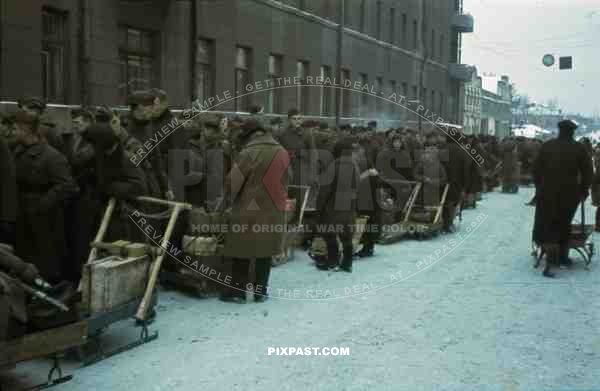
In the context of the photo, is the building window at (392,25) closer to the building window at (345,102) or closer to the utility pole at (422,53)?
the utility pole at (422,53)

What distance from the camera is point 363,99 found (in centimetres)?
3036

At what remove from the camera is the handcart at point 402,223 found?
1330cm

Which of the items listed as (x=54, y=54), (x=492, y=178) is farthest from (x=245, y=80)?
(x=492, y=178)

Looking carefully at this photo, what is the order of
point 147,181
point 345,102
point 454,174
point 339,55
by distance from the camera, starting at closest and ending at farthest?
point 147,181 → point 454,174 → point 339,55 → point 345,102

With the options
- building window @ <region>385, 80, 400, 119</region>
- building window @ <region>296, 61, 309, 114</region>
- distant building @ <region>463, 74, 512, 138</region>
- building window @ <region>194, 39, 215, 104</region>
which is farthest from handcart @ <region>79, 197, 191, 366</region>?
distant building @ <region>463, 74, 512, 138</region>

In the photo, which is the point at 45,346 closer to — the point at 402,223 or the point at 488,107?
the point at 402,223

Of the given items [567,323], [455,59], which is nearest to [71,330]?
[567,323]

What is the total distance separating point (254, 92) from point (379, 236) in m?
9.81

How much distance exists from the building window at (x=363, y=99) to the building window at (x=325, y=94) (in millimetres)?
2410

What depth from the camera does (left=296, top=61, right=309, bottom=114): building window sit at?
24680 mm

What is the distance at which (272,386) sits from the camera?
A: 5.82 meters

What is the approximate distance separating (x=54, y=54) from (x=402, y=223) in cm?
694

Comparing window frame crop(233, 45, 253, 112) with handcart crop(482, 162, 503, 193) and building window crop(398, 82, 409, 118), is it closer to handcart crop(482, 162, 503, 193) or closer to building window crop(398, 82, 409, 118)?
handcart crop(482, 162, 503, 193)

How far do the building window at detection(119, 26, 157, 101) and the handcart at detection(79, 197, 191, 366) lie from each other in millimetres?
9023
